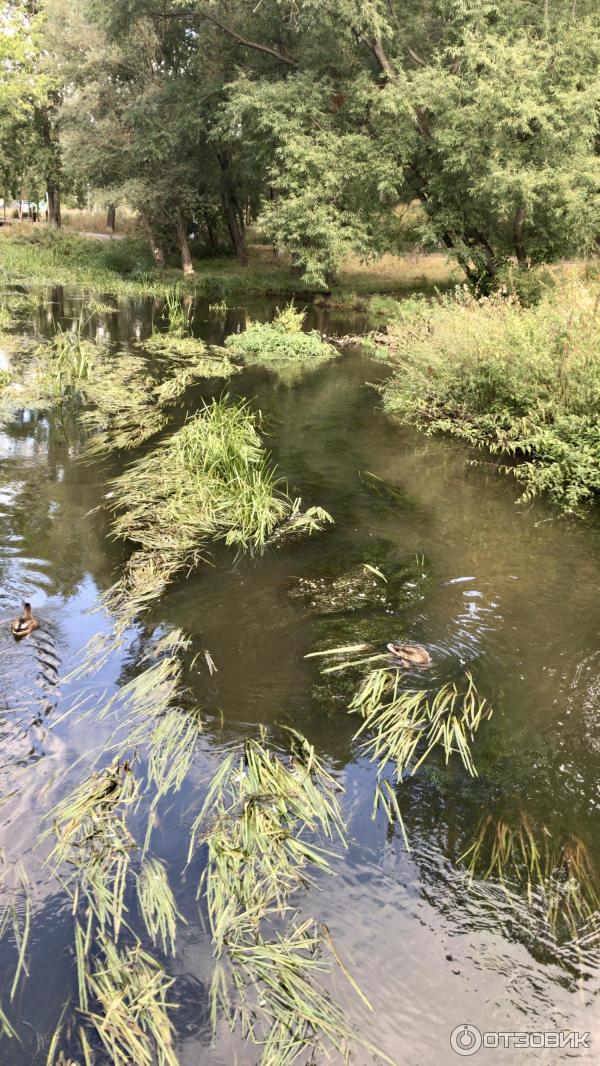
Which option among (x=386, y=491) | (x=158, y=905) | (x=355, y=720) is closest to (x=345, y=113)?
(x=386, y=491)

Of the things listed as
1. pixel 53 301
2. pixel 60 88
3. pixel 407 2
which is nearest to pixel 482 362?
pixel 53 301

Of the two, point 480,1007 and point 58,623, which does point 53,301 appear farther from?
point 480,1007

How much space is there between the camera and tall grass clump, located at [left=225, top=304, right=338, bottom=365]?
17.2m

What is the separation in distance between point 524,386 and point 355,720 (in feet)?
21.5

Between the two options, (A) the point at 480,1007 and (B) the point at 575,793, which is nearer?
(A) the point at 480,1007

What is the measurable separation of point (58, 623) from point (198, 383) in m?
9.10

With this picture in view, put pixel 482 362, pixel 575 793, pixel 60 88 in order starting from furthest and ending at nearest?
pixel 60 88 → pixel 482 362 → pixel 575 793

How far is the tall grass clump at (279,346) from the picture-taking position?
17.2m

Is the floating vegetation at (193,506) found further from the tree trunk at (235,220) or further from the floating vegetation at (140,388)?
the tree trunk at (235,220)

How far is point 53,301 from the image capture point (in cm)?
2197

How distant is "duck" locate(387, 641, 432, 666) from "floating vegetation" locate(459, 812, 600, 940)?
141 centimetres

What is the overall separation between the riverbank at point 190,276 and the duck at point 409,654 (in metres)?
22.2

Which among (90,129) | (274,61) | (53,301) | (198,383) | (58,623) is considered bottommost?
(58,623)

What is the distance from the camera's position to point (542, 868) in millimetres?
3504
